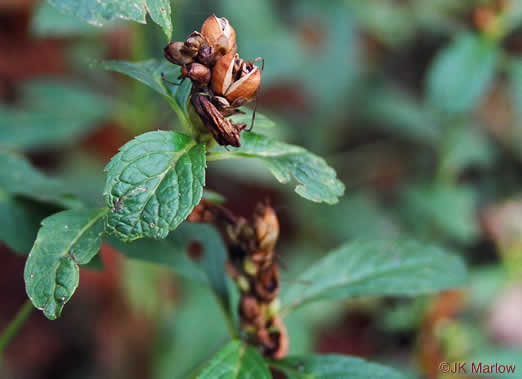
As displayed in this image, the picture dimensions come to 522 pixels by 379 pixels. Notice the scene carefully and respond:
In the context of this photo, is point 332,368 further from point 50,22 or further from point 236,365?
point 50,22

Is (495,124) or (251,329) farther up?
(251,329)

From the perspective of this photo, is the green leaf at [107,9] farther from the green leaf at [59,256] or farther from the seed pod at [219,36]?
the green leaf at [59,256]

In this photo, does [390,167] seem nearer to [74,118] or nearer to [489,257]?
[489,257]

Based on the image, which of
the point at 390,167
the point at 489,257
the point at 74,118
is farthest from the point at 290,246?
the point at 74,118

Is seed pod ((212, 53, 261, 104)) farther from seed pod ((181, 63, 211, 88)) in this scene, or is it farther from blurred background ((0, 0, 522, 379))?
blurred background ((0, 0, 522, 379))

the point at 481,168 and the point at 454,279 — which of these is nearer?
the point at 454,279

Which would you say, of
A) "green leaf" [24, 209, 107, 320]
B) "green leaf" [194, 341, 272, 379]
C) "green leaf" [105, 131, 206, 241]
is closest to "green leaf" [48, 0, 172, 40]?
"green leaf" [105, 131, 206, 241]
